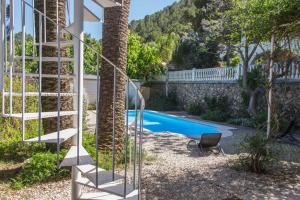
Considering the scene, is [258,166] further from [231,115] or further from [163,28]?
[163,28]

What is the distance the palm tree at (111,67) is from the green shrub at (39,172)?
101 cm

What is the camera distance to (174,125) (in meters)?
15.7

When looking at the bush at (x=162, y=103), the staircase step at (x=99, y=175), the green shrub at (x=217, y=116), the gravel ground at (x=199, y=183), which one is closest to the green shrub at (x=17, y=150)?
the gravel ground at (x=199, y=183)

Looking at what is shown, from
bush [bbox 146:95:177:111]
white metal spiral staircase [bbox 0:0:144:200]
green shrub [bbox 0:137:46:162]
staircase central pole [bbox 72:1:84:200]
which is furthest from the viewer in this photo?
bush [bbox 146:95:177:111]

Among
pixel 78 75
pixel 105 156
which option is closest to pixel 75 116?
pixel 78 75

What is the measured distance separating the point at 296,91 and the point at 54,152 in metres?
8.75

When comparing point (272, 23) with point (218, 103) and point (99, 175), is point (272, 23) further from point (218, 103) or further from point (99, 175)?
point (218, 103)

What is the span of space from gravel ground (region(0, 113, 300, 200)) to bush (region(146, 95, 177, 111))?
13.1 m

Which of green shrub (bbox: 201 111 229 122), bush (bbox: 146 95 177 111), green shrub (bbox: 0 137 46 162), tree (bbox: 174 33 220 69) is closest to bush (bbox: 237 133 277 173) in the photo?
green shrub (bbox: 0 137 46 162)

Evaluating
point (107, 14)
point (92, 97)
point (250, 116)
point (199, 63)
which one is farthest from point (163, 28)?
point (107, 14)

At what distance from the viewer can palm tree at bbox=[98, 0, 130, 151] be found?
6578mm

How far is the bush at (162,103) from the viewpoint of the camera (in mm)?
20969

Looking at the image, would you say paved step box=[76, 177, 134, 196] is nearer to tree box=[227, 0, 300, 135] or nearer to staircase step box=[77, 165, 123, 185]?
staircase step box=[77, 165, 123, 185]

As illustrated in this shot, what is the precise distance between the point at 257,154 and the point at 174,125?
935 cm
